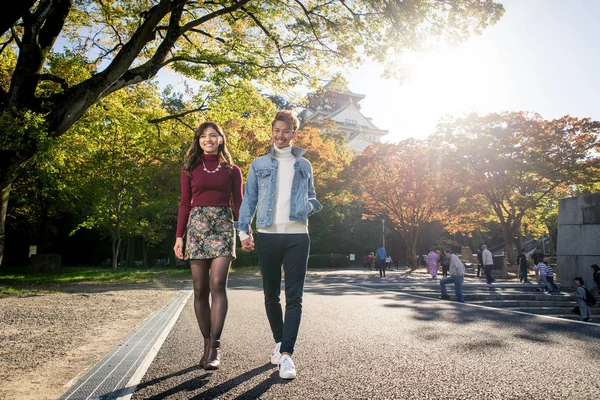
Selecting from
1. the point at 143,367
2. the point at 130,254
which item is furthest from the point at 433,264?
the point at 130,254

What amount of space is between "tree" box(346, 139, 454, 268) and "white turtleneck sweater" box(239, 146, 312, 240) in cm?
2306

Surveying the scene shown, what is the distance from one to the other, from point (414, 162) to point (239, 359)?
954 inches

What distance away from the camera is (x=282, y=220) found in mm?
3143

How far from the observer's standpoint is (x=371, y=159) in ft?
88.2

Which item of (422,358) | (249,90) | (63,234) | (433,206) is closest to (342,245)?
(433,206)

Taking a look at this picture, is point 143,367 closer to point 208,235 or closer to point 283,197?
point 208,235

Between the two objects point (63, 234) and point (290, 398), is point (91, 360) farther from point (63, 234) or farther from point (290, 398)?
point (63, 234)

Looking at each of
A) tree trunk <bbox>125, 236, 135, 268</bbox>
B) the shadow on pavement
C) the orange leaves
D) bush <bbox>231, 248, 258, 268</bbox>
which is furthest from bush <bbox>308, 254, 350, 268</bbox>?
the shadow on pavement

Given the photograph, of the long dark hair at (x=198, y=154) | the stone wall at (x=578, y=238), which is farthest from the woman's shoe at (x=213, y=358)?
the stone wall at (x=578, y=238)

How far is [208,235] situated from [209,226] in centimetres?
7

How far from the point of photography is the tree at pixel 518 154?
67.2 ft

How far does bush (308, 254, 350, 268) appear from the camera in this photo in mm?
35562

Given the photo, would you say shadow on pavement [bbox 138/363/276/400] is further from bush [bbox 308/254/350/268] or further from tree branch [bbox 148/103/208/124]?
bush [bbox 308/254/350/268]

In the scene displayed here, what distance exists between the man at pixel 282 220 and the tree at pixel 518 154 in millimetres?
20692
